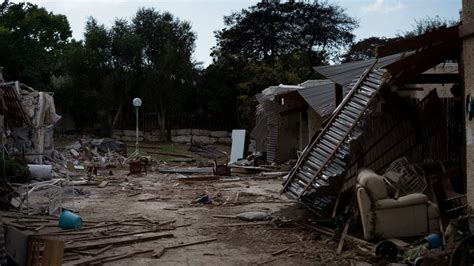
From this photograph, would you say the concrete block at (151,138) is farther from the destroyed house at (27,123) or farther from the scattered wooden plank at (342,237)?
the scattered wooden plank at (342,237)

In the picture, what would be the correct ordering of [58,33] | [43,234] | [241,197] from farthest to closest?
[58,33] < [241,197] < [43,234]

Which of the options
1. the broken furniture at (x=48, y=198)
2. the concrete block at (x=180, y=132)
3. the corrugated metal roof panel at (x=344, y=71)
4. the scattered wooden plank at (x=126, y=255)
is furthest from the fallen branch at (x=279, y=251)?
the concrete block at (x=180, y=132)

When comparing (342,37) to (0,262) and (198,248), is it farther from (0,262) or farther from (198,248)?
(0,262)

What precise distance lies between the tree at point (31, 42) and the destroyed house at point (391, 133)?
28482 millimetres

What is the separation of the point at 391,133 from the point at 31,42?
32.9 metres

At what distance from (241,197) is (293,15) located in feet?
104

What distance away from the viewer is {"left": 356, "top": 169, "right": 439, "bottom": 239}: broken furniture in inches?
338

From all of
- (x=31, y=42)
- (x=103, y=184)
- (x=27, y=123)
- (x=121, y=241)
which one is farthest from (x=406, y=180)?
(x=31, y=42)

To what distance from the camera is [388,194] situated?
9094 mm

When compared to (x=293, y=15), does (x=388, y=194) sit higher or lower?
lower

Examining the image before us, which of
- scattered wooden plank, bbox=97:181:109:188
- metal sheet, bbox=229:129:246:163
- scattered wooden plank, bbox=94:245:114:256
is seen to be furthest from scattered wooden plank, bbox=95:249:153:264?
metal sheet, bbox=229:129:246:163

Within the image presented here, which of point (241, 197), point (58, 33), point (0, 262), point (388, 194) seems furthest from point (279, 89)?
point (58, 33)

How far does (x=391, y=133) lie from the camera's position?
1173 cm

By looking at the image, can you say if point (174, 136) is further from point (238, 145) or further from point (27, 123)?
point (27, 123)
